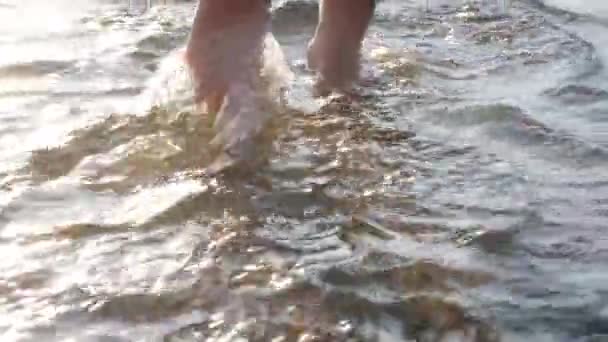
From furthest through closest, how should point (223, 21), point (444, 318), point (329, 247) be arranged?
point (223, 21), point (329, 247), point (444, 318)

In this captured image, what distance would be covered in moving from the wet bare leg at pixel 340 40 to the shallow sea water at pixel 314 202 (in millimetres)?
88

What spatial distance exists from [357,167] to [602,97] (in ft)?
3.05

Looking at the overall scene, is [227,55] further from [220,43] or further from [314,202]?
[314,202]

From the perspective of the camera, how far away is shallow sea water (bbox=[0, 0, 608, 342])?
159 centimetres

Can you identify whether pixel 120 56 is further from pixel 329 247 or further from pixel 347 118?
pixel 329 247

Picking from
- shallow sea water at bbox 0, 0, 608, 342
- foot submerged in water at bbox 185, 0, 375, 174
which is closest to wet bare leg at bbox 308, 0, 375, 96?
shallow sea water at bbox 0, 0, 608, 342

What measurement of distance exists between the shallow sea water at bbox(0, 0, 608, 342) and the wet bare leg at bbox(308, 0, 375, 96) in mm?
88

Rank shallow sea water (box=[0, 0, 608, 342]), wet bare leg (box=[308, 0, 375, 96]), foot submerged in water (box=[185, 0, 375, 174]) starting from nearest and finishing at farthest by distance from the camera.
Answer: shallow sea water (box=[0, 0, 608, 342]) → foot submerged in water (box=[185, 0, 375, 174]) → wet bare leg (box=[308, 0, 375, 96])

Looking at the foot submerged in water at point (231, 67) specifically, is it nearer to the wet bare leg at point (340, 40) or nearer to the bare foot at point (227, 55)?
the bare foot at point (227, 55)

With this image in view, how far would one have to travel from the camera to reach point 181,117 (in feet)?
8.01

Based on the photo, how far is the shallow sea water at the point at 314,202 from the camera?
62.7 inches

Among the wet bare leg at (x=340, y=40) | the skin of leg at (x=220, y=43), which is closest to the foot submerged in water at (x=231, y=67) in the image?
the skin of leg at (x=220, y=43)

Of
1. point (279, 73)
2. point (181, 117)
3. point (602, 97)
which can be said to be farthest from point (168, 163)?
point (602, 97)

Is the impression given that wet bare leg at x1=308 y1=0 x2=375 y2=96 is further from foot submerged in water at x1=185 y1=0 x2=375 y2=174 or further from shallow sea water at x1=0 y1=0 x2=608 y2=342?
foot submerged in water at x1=185 y1=0 x2=375 y2=174
